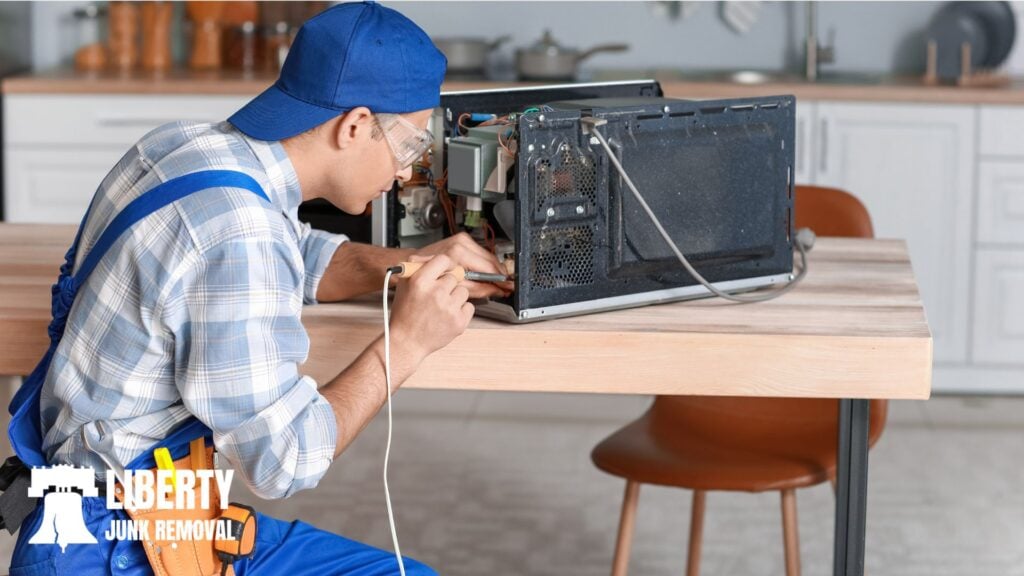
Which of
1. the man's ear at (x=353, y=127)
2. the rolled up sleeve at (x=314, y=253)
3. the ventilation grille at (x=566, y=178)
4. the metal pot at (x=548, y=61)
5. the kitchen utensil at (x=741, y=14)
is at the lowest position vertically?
the rolled up sleeve at (x=314, y=253)

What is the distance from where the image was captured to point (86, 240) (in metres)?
1.57

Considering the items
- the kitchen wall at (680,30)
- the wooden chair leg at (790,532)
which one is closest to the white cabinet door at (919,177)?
the kitchen wall at (680,30)

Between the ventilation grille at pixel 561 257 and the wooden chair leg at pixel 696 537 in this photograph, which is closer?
the ventilation grille at pixel 561 257

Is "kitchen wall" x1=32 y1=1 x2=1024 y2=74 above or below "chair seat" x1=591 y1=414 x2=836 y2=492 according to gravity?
above

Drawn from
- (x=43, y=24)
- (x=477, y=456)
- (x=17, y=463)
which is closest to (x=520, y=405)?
(x=477, y=456)

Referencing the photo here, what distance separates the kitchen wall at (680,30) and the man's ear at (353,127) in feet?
10.3

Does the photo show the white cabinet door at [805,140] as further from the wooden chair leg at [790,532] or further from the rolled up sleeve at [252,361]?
the rolled up sleeve at [252,361]

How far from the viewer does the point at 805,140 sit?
13.5ft

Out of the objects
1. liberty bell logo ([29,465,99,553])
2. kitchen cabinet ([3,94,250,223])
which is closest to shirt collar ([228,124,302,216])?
liberty bell logo ([29,465,99,553])

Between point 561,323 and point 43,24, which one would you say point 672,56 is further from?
point 561,323

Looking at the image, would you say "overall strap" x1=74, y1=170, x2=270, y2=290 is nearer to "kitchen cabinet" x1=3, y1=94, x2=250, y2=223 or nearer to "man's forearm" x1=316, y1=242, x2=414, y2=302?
"man's forearm" x1=316, y1=242, x2=414, y2=302

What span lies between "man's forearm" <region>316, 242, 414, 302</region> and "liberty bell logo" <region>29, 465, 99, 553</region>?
47 centimetres

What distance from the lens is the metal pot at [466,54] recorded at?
14.2 ft

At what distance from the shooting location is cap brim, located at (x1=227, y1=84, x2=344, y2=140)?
60.7 inches
